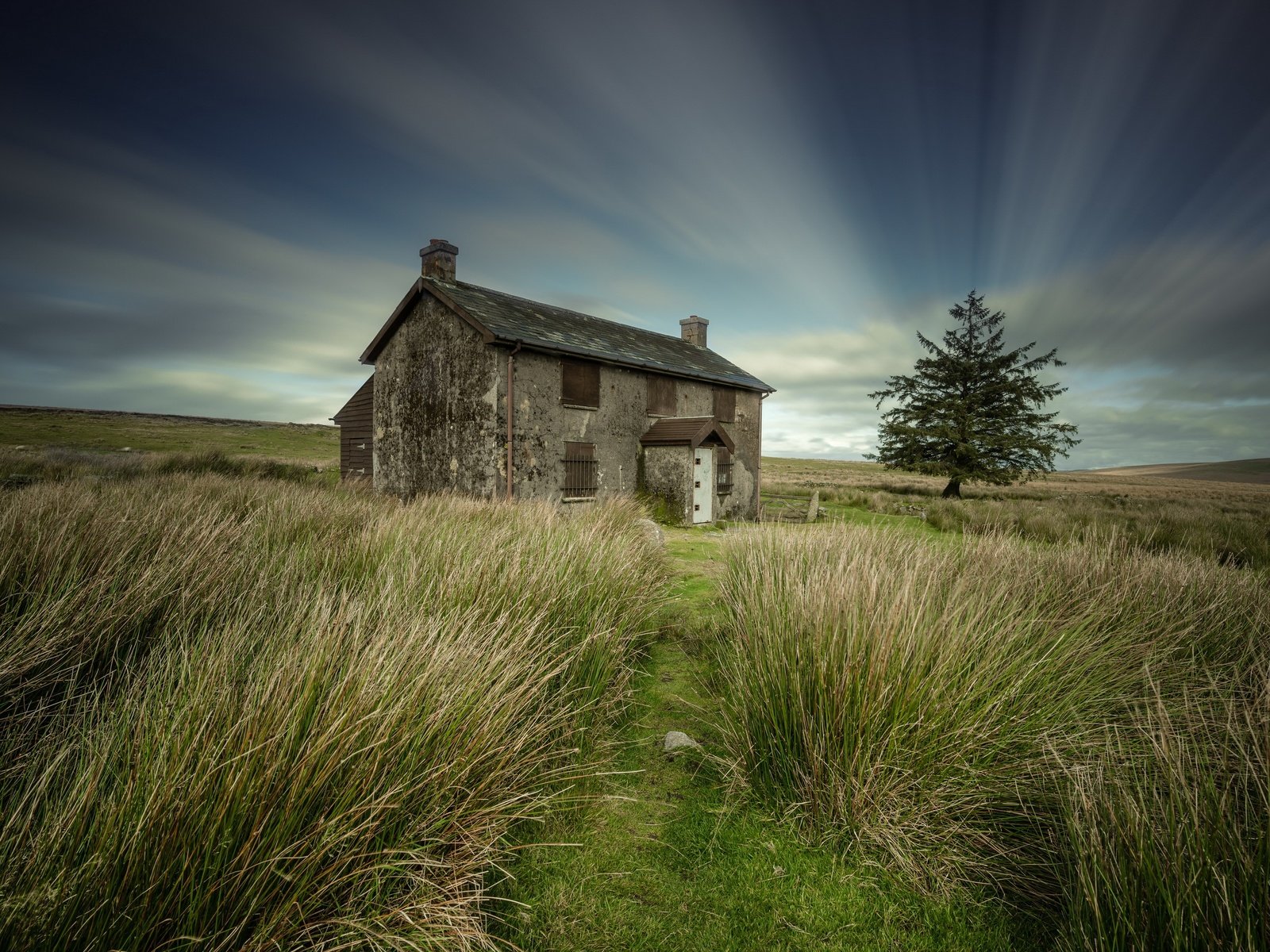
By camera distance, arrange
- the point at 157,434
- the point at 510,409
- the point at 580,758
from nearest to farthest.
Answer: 1. the point at 580,758
2. the point at 510,409
3. the point at 157,434

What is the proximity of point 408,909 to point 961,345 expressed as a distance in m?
32.1

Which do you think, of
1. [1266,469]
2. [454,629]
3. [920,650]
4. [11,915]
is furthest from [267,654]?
[1266,469]

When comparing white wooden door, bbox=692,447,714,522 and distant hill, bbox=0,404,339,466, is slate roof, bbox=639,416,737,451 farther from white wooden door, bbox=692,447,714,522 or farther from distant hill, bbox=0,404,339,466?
distant hill, bbox=0,404,339,466

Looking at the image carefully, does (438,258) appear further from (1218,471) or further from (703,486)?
(1218,471)

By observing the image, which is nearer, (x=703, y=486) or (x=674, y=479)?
(x=674, y=479)

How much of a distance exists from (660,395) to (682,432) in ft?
5.29

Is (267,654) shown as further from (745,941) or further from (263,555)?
(745,941)

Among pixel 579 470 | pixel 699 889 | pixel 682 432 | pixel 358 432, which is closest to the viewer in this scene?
pixel 699 889

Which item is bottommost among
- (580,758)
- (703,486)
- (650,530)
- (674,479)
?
(580,758)

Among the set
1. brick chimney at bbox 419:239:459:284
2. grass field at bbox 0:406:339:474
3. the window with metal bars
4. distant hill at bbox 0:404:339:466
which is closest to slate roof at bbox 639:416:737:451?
the window with metal bars

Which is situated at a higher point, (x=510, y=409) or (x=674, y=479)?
(x=510, y=409)

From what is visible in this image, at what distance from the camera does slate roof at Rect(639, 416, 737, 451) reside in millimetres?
14617

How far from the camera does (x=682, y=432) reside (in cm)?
1475

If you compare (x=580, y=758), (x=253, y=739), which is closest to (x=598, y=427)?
(x=580, y=758)
